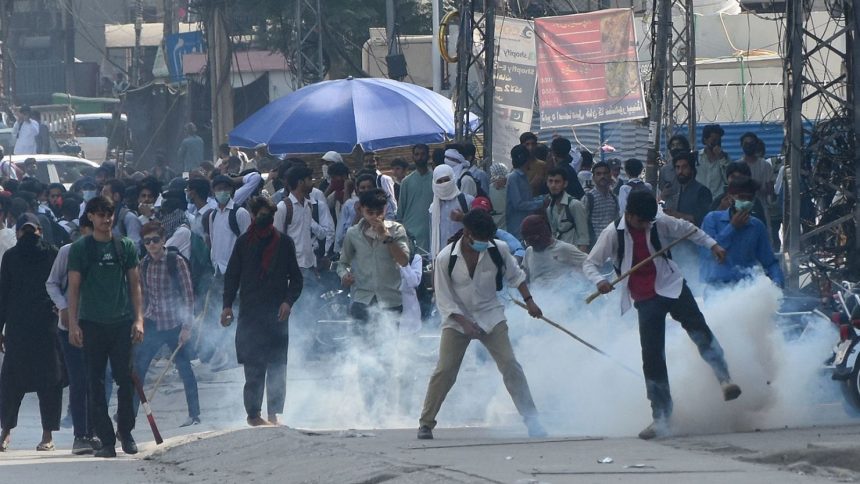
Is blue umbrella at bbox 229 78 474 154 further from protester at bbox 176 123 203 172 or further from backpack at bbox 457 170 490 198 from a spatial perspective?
protester at bbox 176 123 203 172

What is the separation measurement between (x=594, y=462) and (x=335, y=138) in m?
12.2

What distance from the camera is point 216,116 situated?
33969 mm

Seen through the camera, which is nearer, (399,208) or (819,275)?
(819,275)

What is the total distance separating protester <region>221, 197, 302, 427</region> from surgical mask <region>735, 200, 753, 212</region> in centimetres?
309

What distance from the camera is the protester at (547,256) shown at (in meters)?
10.8

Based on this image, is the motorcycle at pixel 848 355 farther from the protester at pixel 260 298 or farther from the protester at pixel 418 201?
the protester at pixel 418 201

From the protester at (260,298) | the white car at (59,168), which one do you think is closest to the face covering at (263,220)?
the protester at (260,298)

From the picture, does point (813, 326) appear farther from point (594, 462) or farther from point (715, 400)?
point (594, 462)

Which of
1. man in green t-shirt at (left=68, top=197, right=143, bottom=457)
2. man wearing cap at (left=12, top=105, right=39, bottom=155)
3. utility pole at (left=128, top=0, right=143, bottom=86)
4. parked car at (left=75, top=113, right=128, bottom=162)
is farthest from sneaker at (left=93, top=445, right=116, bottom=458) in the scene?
utility pole at (left=128, top=0, right=143, bottom=86)

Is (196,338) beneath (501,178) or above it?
beneath

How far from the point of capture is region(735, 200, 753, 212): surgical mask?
10.1 meters

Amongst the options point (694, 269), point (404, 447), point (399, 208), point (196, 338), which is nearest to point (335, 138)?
point (399, 208)

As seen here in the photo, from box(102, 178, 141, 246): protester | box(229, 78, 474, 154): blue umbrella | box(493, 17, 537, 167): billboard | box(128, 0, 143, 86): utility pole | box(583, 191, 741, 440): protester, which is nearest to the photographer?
box(583, 191, 741, 440): protester

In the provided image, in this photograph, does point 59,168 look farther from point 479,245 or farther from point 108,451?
point 479,245
